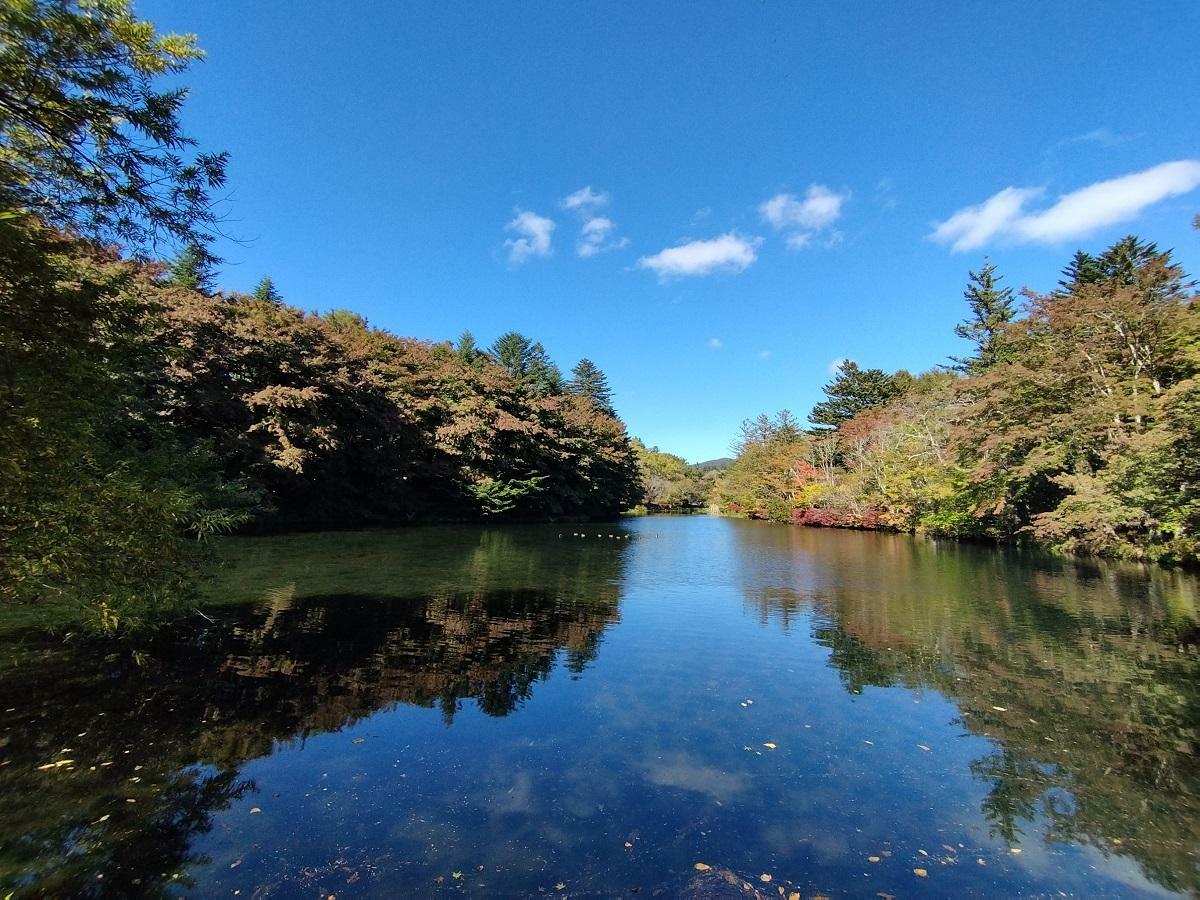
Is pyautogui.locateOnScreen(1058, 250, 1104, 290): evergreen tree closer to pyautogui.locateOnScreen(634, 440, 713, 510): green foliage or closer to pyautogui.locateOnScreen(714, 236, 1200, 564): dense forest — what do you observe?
pyautogui.locateOnScreen(714, 236, 1200, 564): dense forest

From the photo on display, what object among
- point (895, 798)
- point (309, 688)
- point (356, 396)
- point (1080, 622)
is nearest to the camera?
point (895, 798)

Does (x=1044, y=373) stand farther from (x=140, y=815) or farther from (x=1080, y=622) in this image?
(x=140, y=815)

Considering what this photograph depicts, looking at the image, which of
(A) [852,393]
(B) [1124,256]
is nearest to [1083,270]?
(B) [1124,256]

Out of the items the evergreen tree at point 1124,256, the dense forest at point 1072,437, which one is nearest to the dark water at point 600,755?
the dense forest at point 1072,437

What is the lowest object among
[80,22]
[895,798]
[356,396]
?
[895,798]

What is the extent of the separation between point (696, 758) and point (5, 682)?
26.4ft

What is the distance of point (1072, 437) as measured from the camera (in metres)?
21.8

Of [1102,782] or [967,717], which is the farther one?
[967,717]

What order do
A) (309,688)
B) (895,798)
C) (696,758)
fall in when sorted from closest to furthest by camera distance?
(895,798) → (696,758) → (309,688)

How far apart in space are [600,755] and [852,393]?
66408 mm

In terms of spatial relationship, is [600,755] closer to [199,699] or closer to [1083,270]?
[199,699]

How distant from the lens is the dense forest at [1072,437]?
17.1 metres

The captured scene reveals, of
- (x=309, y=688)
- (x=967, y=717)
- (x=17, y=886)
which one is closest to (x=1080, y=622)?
(x=967, y=717)

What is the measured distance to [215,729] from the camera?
602cm
